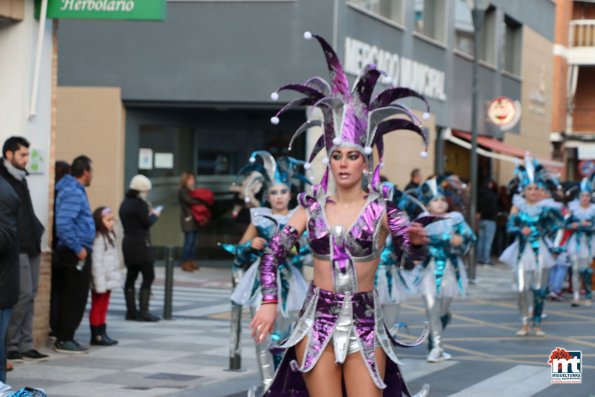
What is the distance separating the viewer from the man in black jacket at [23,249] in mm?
11383

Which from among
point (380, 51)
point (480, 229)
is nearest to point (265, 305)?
point (380, 51)

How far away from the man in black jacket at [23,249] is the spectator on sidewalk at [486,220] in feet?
59.4

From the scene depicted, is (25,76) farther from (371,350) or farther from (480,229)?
(480,229)

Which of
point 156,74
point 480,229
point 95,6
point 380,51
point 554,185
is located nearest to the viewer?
point 95,6

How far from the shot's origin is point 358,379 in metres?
7.05

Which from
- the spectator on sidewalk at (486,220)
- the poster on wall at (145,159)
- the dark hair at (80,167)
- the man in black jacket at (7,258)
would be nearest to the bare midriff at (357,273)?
the man in black jacket at (7,258)

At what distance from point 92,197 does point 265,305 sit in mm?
17986

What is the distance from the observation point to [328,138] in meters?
7.51

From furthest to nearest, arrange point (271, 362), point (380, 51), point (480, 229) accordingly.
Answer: point (480, 229) → point (380, 51) → point (271, 362)

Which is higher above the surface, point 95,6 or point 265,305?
point 95,6

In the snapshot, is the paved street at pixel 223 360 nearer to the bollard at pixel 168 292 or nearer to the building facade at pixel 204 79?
the bollard at pixel 168 292

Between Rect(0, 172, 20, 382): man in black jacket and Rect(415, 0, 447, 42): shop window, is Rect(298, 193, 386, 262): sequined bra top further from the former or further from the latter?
Rect(415, 0, 447, 42): shop window

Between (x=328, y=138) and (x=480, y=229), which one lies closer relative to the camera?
(x=328, y=138)

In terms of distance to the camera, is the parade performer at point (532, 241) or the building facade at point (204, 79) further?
the building facade at point (204, 79)
